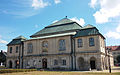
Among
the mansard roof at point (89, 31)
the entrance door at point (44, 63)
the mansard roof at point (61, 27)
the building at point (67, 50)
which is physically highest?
the mansard roof at point (61, 27)

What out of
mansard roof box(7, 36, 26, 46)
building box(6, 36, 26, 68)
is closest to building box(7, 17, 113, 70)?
building box(6, 36, 26, 68)

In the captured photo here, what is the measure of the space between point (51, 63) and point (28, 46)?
10.4 metres

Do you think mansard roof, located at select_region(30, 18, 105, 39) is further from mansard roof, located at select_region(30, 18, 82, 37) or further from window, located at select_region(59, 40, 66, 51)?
window, located at select_region(59, 40, 66, 51)

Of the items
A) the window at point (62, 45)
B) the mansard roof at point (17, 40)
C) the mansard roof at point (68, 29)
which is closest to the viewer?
the mansard roof at point (68, 29)

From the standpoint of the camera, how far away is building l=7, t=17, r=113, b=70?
108 feet

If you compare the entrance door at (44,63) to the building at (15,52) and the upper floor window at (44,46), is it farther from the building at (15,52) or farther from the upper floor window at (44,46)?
the building at (15,52)

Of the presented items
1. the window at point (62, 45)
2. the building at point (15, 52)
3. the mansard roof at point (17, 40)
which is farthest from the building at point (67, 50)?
the mansard roof at point (17, 40)

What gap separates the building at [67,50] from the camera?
32938mm

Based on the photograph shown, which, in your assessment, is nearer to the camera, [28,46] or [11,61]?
[28,46]

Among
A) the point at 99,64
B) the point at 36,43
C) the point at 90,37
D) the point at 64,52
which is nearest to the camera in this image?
the point at 99,64

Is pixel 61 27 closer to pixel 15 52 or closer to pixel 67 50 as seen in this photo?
pixel 67 50

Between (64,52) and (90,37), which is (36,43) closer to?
(64,52)

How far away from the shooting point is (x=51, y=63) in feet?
123


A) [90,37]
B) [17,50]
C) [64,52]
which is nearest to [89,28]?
[90,37]
